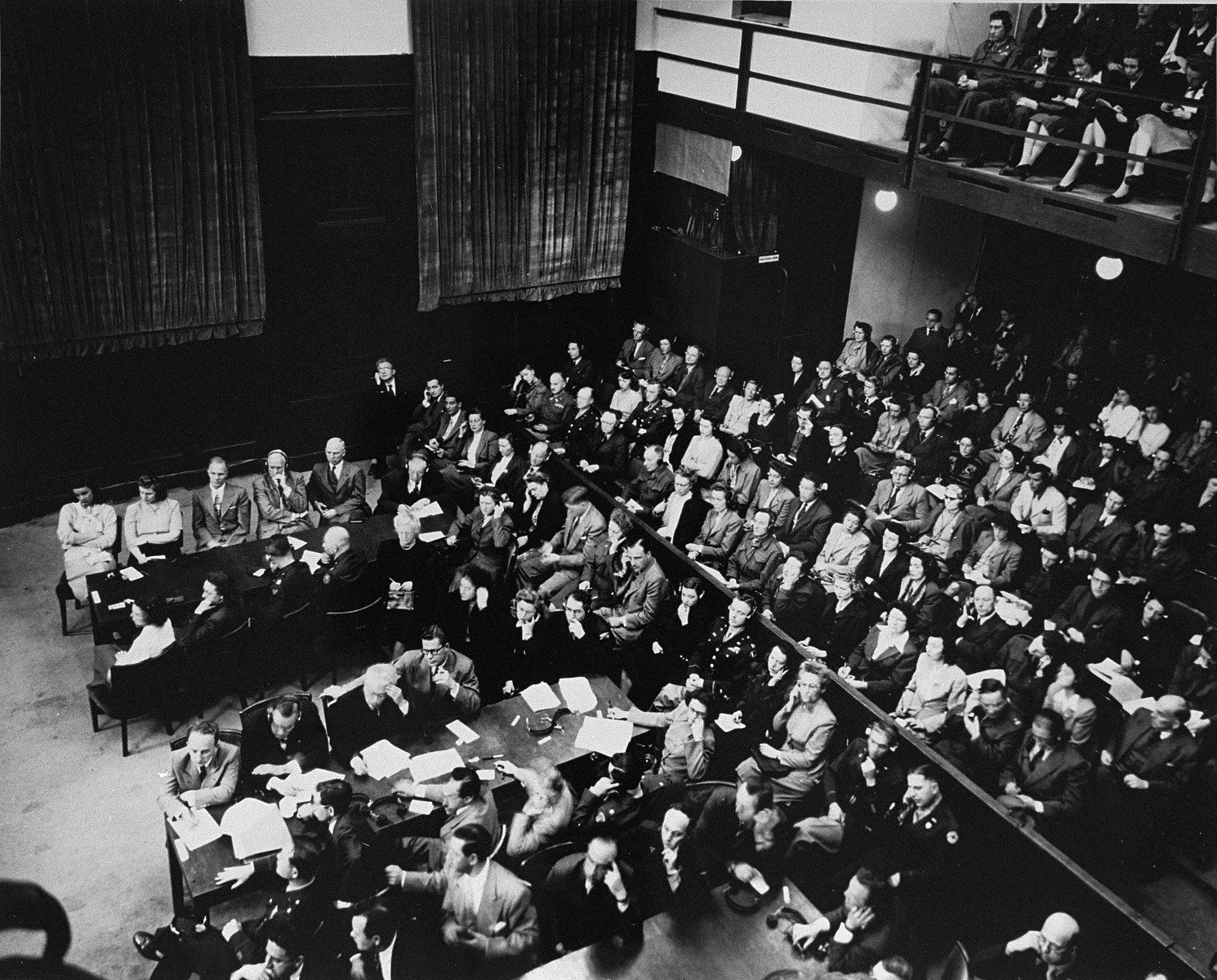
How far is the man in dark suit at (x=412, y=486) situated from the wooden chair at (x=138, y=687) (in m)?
3.00

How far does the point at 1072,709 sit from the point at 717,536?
11.4 ft

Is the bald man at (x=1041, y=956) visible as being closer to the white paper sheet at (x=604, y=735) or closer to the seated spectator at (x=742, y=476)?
the white paper sheet at (x=604, y=735)

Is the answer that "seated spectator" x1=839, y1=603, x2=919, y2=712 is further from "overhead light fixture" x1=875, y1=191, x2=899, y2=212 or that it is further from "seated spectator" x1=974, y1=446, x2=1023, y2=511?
"overhead light fixture" x1=875, y1=191, x2=899, y2=212

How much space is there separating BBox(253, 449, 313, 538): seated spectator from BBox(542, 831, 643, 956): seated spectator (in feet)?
16.5

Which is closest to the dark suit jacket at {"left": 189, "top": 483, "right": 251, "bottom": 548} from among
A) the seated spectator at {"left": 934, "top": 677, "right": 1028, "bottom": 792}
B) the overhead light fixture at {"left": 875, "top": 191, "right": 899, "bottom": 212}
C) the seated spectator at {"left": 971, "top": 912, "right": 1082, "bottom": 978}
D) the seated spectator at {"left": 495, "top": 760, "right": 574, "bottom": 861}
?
the seated spectator at {"left": 495, "top": 760, "right": 574, "bottom": 861}

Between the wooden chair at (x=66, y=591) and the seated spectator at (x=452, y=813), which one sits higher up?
the seated spectator at (x=452, y=813)

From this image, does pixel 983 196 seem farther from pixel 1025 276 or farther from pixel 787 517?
pixel 1025 276

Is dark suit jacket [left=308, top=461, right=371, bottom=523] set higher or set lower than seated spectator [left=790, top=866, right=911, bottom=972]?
lower

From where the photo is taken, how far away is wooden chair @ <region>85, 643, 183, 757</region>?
755 cm

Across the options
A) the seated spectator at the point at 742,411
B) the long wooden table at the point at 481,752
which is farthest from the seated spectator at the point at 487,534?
the seated spectator at the point at 742,411

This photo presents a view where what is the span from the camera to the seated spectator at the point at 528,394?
12.4 metres

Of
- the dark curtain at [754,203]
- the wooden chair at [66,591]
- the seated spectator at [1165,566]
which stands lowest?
the wooden chair at [66,591]

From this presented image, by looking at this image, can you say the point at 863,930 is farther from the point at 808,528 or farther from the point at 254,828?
the point at 808,528

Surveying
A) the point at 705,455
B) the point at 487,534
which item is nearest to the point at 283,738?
the point at 487,534
